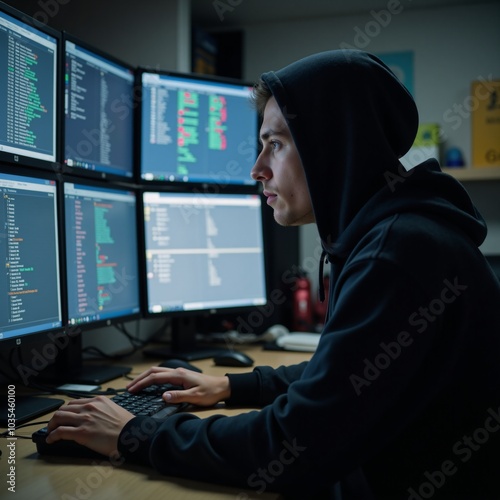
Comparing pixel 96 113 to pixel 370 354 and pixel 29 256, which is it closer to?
pixel 29 256

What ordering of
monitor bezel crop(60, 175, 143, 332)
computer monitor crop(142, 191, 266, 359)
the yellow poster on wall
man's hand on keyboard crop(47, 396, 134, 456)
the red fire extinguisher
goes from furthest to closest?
the yellow poster on wall < the red fire extinguisher < computer monitor crop(142, 191, 266, 359) < monitor bezel crop(60, 175, 143, 332) < man's hand on keyboard crop(47, 396, 134, 456)

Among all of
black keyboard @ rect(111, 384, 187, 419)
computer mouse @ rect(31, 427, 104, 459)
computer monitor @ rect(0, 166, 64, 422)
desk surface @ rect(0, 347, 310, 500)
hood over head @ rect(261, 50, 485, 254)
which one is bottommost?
desk surface @ rect(0, 347, 310, 500)

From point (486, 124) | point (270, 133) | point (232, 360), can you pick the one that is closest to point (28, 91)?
point (270, 133)

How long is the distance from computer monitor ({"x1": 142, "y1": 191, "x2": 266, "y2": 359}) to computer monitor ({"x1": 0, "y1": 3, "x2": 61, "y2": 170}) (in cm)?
42

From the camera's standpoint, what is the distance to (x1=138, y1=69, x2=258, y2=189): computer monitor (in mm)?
1700

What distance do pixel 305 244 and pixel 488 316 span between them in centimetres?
202

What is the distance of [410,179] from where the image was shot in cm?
88

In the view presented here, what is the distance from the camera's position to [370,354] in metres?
0.73

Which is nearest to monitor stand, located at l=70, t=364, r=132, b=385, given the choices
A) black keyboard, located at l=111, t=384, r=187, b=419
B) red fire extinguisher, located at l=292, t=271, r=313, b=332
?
black keyboard, located at l=111, t=384, r=187, b=419

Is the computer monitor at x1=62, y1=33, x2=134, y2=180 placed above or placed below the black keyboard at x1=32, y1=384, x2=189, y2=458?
above

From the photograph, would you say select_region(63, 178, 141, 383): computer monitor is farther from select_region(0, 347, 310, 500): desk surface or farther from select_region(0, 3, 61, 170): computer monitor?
select_region(0, 347, 310, 500): desk surface

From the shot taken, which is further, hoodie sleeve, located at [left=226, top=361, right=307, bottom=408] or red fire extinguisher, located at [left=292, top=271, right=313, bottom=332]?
red fire extinguisher, located at [left=292, top=271, right=313, bottom=332]

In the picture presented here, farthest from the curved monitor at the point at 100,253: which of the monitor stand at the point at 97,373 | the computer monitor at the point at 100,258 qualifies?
the monitor stand at the point at 97,373

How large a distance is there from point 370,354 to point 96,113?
1085 millimetres
